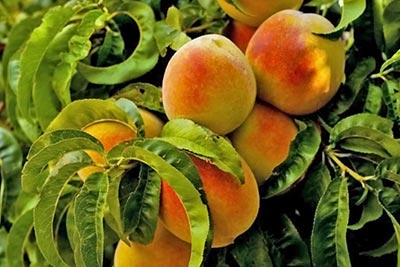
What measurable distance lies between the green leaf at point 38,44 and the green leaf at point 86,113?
0.27 feet

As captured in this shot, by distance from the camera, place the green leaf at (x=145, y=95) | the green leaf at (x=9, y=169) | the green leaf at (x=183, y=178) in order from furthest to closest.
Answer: the green leaf at (x=9, y=169) → the green leaf at (x=145, y=95) → the green leaf at (x=183, y=178)

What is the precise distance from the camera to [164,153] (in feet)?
2.07

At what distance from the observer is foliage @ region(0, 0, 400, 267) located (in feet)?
2.10

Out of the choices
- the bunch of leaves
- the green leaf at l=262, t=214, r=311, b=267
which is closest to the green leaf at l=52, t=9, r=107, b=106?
the bunch of leaves

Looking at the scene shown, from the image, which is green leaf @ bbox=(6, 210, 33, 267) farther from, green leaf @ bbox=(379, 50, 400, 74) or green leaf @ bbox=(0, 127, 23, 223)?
green leaf @ bbox=(379, 50, 400, 74)

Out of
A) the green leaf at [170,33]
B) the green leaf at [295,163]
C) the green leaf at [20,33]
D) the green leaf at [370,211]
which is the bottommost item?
the green leaf at [370,211]

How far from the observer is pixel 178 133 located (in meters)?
0.64

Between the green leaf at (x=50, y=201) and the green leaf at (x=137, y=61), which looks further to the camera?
the green leaf at (x=137, y=61)

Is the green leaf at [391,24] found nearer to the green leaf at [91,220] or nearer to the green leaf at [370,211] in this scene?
the green leaf at [370,211]

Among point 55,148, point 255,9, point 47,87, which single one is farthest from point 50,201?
point 255,9

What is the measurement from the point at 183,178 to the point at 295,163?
0.40 feet

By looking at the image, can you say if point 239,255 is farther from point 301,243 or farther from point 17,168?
point 17,168

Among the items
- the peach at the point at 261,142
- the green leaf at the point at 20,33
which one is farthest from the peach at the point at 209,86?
the green leaf at the point at 20,33

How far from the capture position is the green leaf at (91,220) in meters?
0.62
